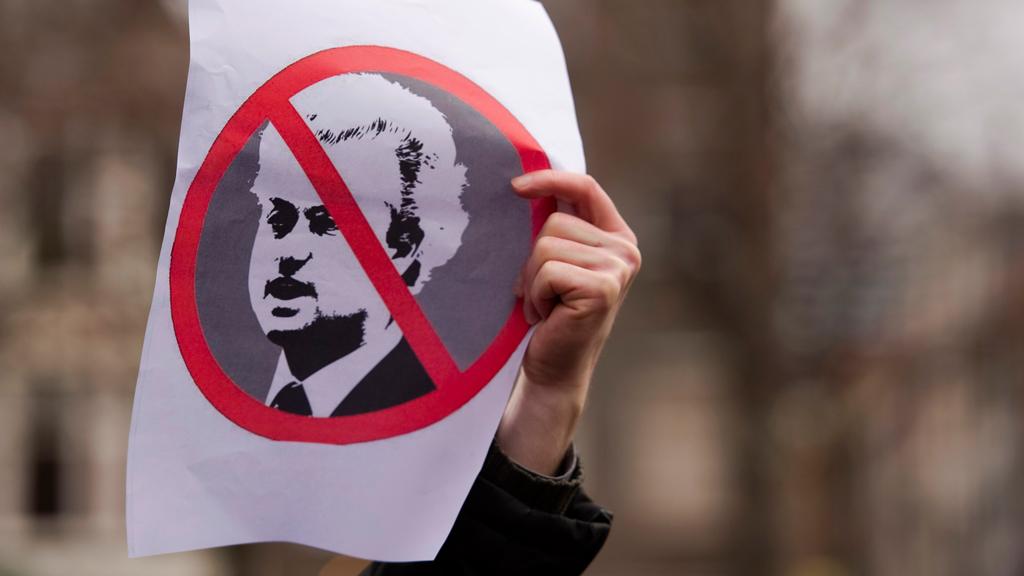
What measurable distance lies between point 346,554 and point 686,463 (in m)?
18.1

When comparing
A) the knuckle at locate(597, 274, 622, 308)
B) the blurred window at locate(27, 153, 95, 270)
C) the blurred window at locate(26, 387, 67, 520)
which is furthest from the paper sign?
the blurred window at locate(26, 387, 67, 520)

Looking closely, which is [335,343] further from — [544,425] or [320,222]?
[544,425]

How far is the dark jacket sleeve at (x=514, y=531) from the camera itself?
1736 millimetres

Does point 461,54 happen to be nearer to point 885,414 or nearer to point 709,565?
point 709,565

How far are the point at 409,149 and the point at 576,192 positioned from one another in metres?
0.23

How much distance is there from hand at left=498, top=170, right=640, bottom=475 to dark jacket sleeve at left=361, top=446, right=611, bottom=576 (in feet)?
0.52

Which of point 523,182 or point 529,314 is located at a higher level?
point 523,182

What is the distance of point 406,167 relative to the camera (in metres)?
1.62

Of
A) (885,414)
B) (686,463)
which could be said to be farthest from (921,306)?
(686,463)

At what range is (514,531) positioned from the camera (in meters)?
1.74

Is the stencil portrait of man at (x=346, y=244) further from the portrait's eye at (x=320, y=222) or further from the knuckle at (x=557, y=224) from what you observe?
the knuckle at (x=557, y=224)

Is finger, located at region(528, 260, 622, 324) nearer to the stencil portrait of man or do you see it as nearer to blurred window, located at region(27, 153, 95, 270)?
the stencil portrait of man

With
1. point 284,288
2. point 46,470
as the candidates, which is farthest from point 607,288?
point 46,470

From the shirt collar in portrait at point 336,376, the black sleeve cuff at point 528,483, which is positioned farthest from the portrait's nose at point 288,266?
the black sleeve cuff at point 528,483
